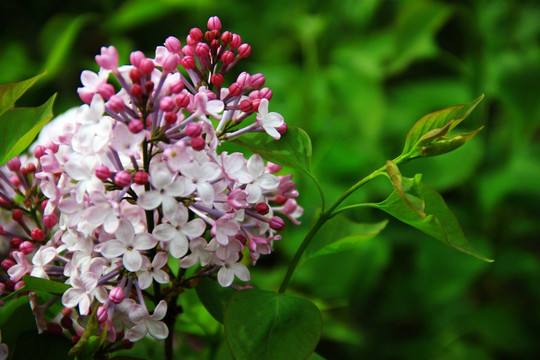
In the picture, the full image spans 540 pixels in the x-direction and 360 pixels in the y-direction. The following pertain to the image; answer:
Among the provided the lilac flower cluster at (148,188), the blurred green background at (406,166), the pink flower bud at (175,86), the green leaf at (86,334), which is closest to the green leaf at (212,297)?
the lilac flower cluster at (148,188)

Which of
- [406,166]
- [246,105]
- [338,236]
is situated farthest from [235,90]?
[406,166]

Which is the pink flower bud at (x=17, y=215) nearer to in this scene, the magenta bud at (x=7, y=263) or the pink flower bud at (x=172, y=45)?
the magenta bud at (x=7, y=263)

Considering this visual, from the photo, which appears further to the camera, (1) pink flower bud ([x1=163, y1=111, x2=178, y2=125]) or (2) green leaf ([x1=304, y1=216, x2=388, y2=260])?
(2) green leaf ([x1=304, y1=216, x2=388, y2=260])

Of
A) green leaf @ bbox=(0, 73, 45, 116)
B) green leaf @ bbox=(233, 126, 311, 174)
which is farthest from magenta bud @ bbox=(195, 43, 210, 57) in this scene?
green leaf @ bbox=(0, 73, 45, 116)

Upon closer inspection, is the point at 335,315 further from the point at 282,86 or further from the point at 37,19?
the point at 37,19

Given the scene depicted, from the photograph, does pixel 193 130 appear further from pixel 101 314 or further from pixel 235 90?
pixel 101 314

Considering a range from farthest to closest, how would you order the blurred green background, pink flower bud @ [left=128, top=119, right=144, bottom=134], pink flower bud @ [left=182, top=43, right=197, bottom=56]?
1. the blurred green background
2. pink flower bud @ [left=182, top=43, right=197, bottom=56]
3. pink flower bud @ [left=128, top=119, right=144, bottom=134]

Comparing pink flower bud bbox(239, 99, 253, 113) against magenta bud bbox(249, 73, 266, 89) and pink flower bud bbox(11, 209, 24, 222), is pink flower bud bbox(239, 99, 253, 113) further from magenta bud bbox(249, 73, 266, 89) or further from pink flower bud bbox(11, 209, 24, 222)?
pink flower bud bbox(11, 209, 24, 222)
